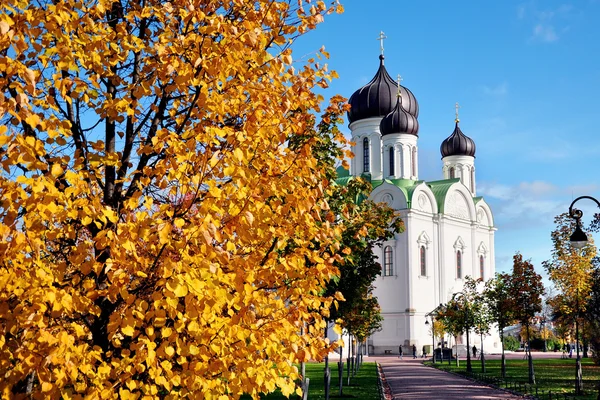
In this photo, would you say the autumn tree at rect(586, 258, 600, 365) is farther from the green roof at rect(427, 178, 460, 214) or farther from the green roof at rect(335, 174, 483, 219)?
the green roof at rect(427, 178, 460, 214)

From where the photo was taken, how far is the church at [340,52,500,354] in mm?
57531

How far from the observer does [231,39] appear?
486 cm

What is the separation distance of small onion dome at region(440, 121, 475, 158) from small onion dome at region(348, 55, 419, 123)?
24.8 feet

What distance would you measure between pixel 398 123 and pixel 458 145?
38.3 ft

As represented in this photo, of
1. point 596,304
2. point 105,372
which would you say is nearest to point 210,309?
point 105,372

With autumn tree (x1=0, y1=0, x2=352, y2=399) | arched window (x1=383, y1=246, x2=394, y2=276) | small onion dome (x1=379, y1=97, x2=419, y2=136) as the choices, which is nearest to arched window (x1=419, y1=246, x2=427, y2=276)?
arched window (x1=383, y1=246, x2=394, y2=276)

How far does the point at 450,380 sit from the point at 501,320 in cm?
680

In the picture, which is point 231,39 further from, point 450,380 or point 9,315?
point 450,380

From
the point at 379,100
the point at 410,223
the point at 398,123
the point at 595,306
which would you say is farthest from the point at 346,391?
the point at 379,100

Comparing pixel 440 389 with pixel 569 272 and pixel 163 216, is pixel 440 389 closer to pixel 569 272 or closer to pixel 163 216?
pixel 569 272

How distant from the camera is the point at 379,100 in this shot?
6312 cm

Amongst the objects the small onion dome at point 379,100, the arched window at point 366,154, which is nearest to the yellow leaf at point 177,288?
the arched window at point 366,154

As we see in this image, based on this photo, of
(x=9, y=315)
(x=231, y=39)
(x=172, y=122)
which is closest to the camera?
(x=9, y=315)

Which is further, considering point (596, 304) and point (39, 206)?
point (596, 304)
